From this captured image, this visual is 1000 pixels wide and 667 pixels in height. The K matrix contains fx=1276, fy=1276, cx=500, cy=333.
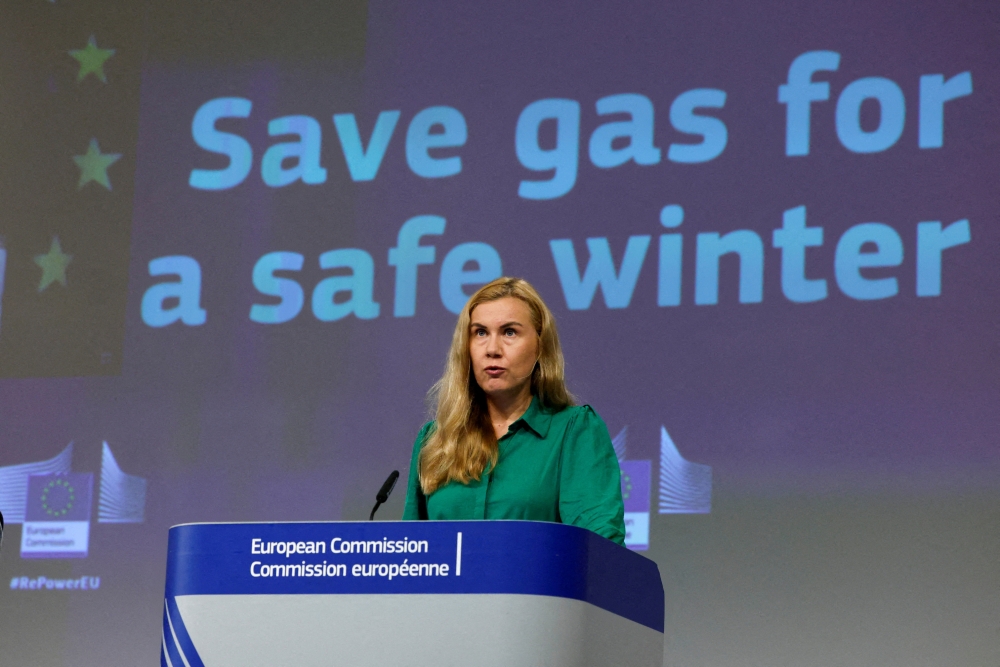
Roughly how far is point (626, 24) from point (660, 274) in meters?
1.00

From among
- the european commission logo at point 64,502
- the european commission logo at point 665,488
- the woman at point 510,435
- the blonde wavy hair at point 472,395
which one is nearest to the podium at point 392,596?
the woman at point 510,435

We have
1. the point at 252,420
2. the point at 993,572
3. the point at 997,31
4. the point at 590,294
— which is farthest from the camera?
the point at 252,420

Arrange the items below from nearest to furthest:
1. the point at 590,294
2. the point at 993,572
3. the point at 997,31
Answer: the point at 993,572 → the point at 997,31 → the point at 590,294

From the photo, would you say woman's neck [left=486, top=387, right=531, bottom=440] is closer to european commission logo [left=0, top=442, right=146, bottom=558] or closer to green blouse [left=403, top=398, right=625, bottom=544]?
green blouse [left=403, top=398, right=625, bottom=544]

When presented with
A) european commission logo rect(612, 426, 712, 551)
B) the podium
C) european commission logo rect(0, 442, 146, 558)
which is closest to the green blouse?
the podium

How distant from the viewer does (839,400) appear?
4.36 metres

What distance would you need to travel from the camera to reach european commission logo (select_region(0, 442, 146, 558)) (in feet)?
17.0

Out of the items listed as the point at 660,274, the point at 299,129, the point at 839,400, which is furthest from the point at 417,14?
the point at 839,400

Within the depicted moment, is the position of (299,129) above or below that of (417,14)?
below

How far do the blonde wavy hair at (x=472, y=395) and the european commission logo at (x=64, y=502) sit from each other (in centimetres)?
285

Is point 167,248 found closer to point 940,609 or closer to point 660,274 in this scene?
point 660,274

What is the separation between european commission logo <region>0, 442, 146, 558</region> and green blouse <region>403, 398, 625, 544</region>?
2.90 metres

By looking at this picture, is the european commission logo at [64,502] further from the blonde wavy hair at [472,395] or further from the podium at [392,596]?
the podium at [392,596]

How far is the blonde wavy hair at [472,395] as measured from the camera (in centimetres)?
259
